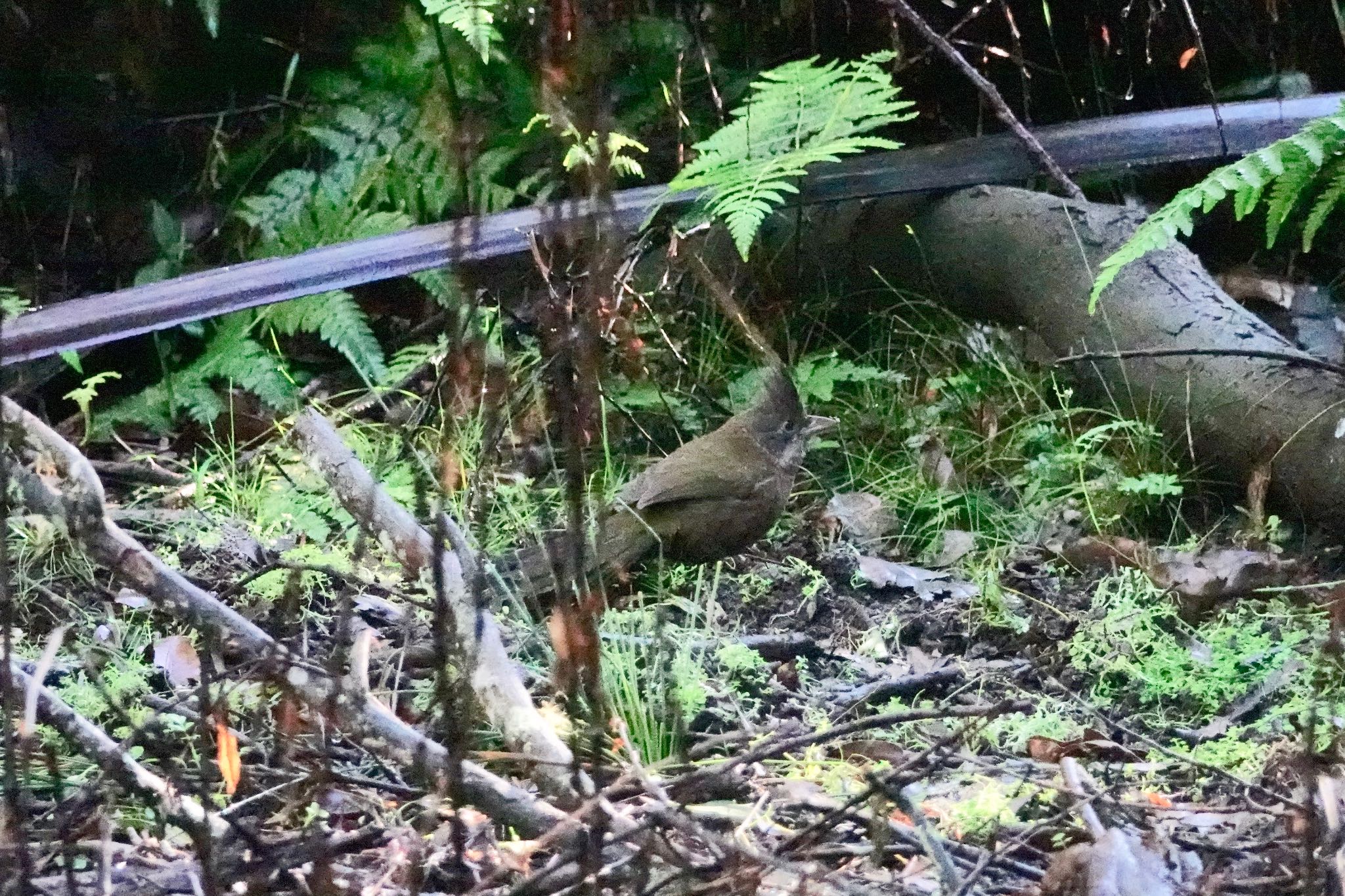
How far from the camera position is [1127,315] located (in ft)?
12.6

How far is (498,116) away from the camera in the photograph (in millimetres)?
4922

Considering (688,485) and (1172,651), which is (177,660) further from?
(1172,651)

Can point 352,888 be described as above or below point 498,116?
below

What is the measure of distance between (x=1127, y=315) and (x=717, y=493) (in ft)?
4.44

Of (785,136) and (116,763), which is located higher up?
(785,136)

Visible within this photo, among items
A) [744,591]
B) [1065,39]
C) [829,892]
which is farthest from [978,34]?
[829,892]

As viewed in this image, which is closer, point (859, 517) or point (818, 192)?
point (859, 517)

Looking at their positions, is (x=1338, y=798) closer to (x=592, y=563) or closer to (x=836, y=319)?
(x=592, y=563)

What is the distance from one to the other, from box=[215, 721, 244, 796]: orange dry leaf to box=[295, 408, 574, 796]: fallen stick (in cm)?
37

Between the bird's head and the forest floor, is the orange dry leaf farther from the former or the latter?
the bird's head

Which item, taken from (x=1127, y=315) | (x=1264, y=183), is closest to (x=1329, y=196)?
(x=1264, y=183)

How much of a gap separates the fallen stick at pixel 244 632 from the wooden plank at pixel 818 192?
1.44 meters

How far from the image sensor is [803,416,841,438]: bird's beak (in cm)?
366

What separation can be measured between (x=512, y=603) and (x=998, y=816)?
1.24m
